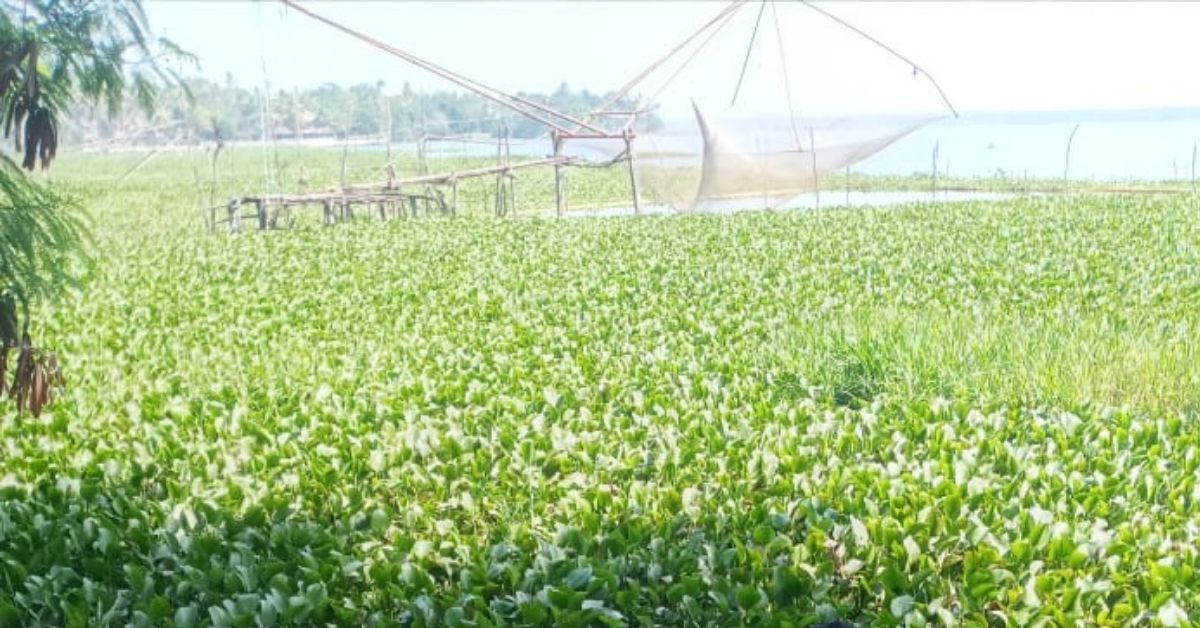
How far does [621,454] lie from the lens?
193 inches

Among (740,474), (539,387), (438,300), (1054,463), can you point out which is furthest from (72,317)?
(1054,463)

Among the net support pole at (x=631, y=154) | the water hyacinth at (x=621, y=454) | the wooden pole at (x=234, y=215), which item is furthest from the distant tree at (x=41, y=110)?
the net support pole at (x=631, y=154)

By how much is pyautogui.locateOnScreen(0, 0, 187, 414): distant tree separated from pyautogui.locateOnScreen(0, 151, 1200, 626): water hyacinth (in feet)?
2.45

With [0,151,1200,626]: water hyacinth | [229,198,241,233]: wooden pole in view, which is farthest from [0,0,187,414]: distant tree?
[229,198,241,233]: wooden pole

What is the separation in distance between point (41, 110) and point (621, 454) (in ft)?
8.15

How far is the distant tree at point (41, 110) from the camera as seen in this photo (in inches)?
Answer: 135

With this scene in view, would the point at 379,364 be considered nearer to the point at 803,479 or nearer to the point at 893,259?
the point at 803,479

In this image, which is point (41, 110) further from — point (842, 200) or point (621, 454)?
point (842, 200)

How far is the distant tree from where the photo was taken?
3436mm

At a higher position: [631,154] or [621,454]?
[631,154]

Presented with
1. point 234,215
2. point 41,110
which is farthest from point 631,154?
point 41,110

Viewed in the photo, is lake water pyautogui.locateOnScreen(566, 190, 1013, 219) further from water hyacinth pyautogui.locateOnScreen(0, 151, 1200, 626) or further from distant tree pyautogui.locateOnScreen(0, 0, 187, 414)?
distant tree pyautogui.locateOnScreen(0, 0, 187, 414)

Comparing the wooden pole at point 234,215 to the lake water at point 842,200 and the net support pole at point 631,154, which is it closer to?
the lake water at point 842,200

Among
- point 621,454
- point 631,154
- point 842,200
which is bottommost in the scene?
point 621,454
